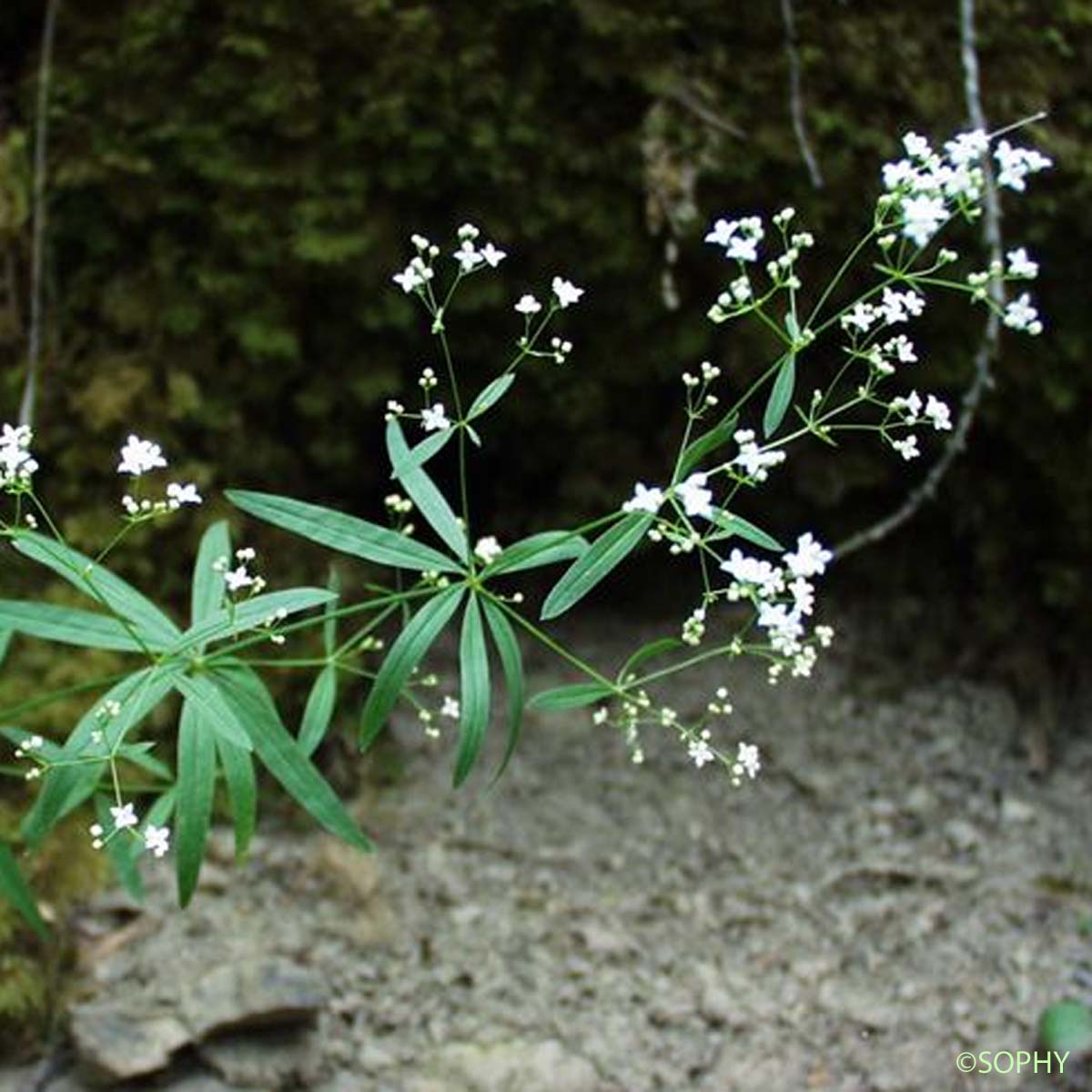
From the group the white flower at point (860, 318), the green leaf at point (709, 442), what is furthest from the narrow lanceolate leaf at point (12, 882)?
the white flower at point (860, 318)

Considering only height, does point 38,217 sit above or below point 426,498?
above

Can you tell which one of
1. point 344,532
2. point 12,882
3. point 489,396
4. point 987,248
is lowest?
point 12,882

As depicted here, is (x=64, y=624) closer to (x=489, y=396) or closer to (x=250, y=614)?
(x=250, y=614)

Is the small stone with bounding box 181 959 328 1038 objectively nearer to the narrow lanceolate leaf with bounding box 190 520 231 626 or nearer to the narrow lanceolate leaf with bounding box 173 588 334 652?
the narrow lanceolate leaf with bounding box 190 520 231 626

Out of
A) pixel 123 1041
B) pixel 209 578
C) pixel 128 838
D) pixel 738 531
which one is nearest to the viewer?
pixel 738 531

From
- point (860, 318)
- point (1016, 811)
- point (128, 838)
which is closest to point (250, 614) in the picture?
point (128, 838)

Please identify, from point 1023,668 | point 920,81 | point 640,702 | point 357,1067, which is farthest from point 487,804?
point 920,81
